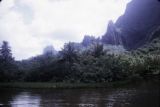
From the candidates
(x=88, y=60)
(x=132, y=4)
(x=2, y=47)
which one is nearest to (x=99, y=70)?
(x=88, y=60)

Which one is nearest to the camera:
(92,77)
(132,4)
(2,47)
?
(92,77)

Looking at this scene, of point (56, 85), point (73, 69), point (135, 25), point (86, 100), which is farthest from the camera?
point (135, 25)

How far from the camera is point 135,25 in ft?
523

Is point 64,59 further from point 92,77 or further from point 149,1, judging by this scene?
point 149,1

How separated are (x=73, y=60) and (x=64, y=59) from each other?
201cm

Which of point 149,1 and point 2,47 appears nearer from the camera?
point 2,47

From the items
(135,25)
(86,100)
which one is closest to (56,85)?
(86,100)

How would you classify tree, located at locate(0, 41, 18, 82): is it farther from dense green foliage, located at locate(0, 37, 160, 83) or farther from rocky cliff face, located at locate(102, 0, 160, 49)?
rocky cliff face, located at locate(102, 0, 160, 49)

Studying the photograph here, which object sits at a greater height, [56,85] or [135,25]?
[135,25]

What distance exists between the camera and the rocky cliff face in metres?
133

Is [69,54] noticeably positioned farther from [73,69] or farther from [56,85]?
[56,85]

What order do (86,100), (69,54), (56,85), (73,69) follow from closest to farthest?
(86,100)
(56,85)
(73,69)
(69,54)

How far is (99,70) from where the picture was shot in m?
53.6

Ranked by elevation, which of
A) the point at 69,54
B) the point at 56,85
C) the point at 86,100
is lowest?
the point at 86,100
